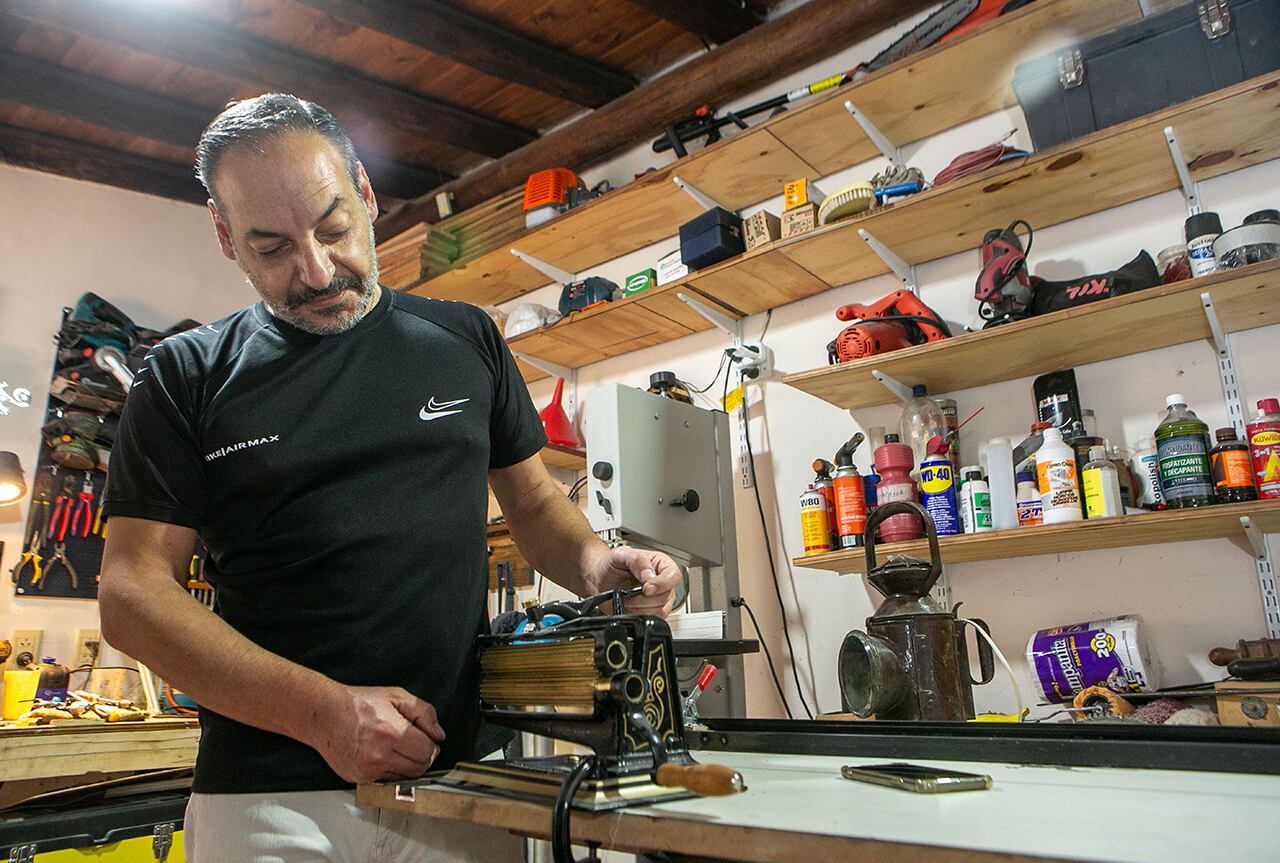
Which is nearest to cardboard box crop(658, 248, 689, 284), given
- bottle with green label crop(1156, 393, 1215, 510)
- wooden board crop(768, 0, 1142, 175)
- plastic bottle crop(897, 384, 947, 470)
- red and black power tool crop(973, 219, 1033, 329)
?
wooden board crop(768, 0, 1142, 175)

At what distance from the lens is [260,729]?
108cm

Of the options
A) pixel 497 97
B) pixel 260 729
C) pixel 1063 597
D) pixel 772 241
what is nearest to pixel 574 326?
pixel 772 241

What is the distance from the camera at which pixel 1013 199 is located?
2.34 meters

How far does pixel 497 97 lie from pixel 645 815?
348 cm

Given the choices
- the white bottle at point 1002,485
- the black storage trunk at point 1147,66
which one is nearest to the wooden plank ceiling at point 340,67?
the black storage trunk at point 1147,66

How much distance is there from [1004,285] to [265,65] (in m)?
2.75

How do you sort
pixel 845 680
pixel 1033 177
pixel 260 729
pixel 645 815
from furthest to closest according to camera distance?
pixel 1033 177 → pixel 845 680 → pixel 260 729 → pixel 645 815

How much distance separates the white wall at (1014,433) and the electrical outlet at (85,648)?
89.6 inches

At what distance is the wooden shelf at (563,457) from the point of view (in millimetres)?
3176

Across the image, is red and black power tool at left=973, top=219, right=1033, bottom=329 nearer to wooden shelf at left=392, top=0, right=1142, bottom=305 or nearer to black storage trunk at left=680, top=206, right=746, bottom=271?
wooden shelf at left=392, top=0, right=1142, bottom=305

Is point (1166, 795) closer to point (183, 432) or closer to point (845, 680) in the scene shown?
point (845, 680)

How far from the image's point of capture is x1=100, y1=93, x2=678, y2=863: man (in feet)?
3.45

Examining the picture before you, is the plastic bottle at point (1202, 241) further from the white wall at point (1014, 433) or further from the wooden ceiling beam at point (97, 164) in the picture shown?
the wooden ceiling beam at point (97, 164)

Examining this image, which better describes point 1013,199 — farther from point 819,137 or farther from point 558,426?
point 558,426
